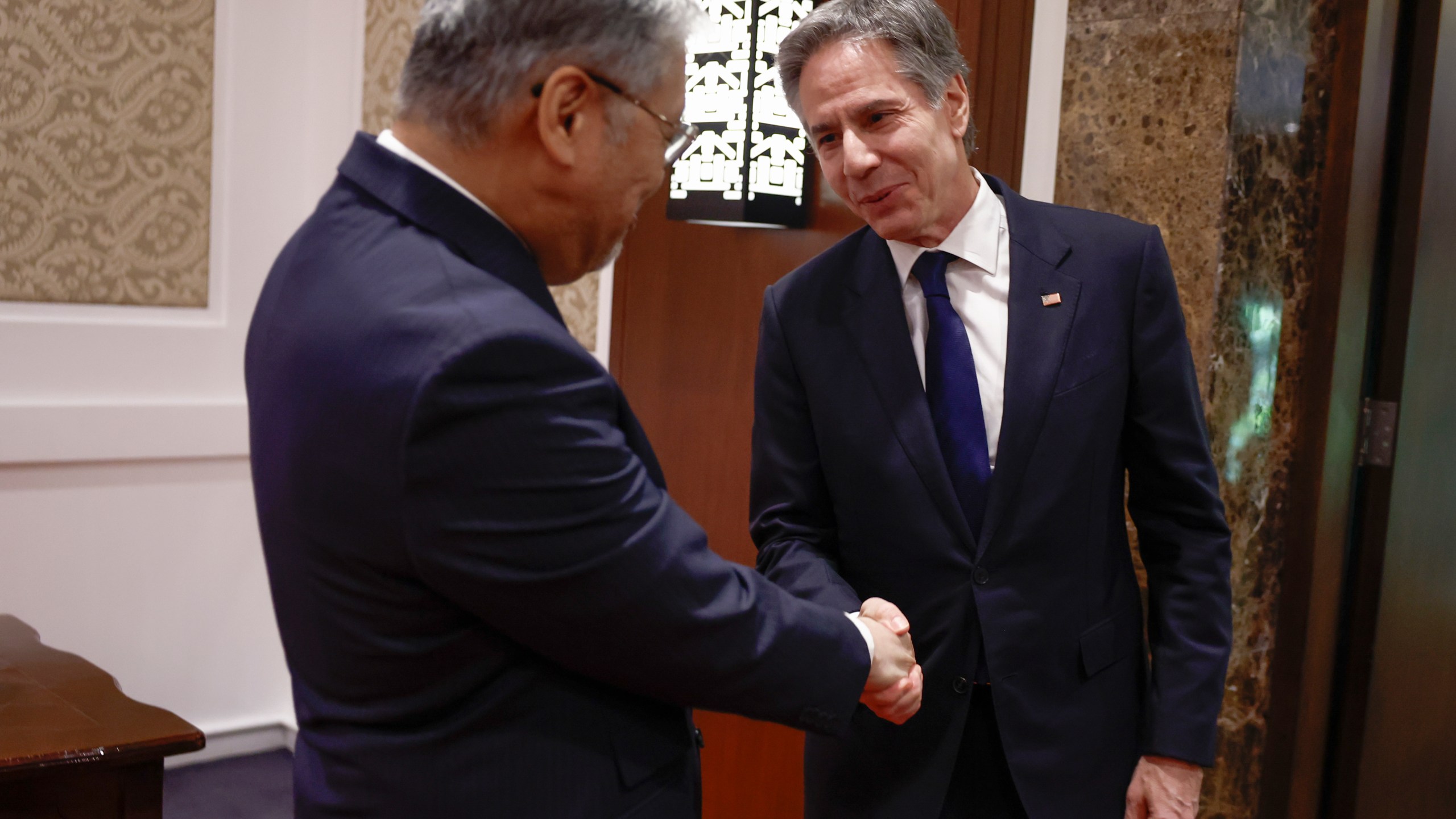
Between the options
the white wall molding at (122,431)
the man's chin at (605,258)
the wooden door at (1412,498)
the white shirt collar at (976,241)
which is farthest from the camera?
the white wall molding at (122,431)

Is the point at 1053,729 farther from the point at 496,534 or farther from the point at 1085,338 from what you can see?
the point at 496,534

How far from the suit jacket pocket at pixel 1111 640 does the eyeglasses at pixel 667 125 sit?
0.83 meters

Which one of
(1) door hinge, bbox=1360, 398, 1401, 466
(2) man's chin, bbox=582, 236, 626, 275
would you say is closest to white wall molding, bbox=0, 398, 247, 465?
(2) man's chin, bbox=582, 236, 626, 275

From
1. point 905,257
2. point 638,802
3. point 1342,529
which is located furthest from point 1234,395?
point 638,802

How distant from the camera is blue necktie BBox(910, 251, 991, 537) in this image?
1.49 meters

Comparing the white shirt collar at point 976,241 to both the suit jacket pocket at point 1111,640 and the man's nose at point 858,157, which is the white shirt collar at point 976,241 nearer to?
the man's nose at point 858,157

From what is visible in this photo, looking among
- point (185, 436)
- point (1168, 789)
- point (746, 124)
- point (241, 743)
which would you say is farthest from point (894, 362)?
point (241, 743)

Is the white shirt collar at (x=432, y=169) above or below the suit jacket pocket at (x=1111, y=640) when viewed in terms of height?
above

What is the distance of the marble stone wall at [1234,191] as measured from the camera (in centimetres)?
201

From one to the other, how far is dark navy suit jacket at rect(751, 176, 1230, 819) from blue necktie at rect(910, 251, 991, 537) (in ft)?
0.08

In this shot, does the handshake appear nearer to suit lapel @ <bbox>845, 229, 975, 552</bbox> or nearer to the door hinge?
suit lapel @ <bbox>845, 229, 975, 552</bbox>

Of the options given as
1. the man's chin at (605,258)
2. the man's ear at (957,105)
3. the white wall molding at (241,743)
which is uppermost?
the man's ear at (957,105)

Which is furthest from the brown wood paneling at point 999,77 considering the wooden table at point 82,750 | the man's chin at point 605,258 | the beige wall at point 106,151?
the beige wall at point 106,151

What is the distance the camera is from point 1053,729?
146 centimetres
